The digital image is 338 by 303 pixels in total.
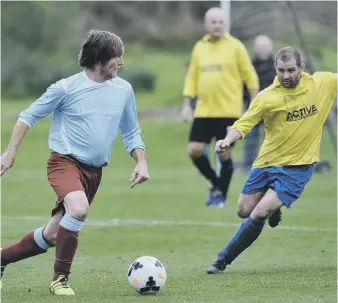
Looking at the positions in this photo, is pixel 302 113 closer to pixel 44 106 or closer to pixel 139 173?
pixel 139 173

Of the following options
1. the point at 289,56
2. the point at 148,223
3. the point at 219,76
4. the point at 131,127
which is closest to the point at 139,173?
the point at 131,127

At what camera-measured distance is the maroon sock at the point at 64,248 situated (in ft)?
22.2

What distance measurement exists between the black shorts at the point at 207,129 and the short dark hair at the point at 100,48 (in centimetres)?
612

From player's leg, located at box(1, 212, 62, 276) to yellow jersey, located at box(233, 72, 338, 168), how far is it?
189 cm

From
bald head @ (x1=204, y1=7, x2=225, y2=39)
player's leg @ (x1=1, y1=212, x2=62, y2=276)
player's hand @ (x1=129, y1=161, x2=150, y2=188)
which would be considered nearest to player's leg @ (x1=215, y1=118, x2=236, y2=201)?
bald head @ (x1=204, y1=7, x2=225, y2=39)

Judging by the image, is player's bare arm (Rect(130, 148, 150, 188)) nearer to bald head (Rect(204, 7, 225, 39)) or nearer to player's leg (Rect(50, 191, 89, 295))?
player's leg (Rect(50, 191, 89, 295))

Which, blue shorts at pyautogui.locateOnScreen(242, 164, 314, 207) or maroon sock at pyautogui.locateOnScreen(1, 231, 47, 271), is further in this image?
blue shorts at pyautogui.locateOnScreen(242, 164, 314, 207)

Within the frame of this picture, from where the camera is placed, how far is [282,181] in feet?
26.3

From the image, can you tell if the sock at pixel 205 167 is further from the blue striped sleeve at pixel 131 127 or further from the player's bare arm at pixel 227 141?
the blue striped sleeve at pixel 131 127

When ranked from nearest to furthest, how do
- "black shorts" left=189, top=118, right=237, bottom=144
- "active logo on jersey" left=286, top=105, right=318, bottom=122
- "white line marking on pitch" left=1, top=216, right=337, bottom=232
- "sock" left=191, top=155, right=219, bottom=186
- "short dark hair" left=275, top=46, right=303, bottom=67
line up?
"short dark hair" left=275, top=46, right=303, bottom=67, "active logo on jersey" left=286, top=105, right=318, bottom=122, "white line marking on pitch" left=1, top=216, right=337, bottom=232, "black shorts" left=189, top=118, right=237, bottom=144, "sock" left=191, top=155, right=219, bottom=186

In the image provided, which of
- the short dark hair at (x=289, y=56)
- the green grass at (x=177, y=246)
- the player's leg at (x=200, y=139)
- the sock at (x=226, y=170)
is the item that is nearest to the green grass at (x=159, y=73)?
the green grass at (x=177, y=246)

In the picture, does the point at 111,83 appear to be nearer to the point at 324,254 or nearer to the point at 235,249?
the point at 235,249

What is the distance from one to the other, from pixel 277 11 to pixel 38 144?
336 inches

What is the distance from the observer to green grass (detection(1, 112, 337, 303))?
693cm
